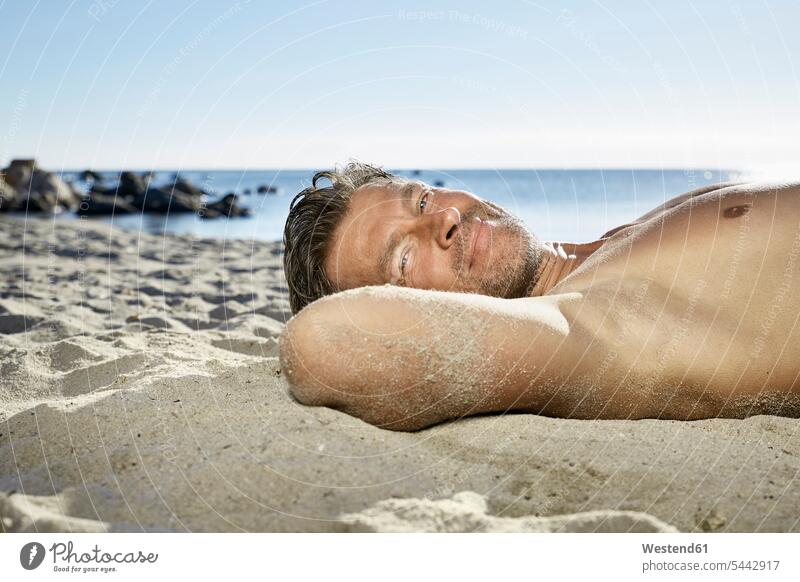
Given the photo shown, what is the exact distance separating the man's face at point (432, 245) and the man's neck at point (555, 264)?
7cm

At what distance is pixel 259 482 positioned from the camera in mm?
1620

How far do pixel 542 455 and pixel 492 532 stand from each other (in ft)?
1.45

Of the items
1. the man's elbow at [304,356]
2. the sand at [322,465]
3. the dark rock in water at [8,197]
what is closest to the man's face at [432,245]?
the sand at [322,465]

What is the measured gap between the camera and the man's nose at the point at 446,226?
270cm

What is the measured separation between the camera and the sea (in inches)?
465

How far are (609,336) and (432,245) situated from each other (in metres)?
0.96

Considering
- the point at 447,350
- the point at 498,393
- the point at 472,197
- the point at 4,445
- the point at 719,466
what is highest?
the point at 472,197

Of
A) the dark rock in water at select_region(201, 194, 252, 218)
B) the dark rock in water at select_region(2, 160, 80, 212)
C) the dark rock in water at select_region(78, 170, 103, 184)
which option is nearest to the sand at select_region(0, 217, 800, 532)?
the dark rock in water at select_region(201, 194, 252, 218)

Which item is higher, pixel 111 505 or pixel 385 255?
pixel 385 255

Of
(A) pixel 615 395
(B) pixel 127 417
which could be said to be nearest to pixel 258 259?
(B) pixel 127 417

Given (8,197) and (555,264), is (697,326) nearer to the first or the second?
(555,264)

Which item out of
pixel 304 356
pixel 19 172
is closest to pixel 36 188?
pixel 19 172

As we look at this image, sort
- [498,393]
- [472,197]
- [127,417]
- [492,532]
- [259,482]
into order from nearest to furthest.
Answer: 1. [492,532]
2. [259,482]
3. [498,393]
4. [127,417]
5. [472,197]

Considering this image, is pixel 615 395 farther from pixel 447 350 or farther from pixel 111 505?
pixel 111 505
